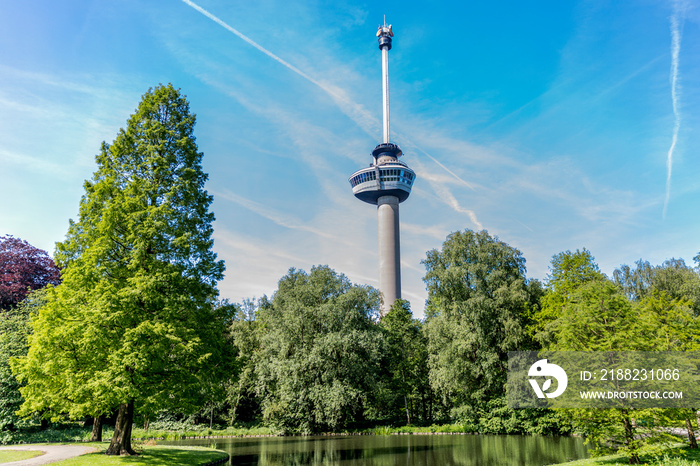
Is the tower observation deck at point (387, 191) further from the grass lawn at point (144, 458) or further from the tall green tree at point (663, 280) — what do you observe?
the grass lawn at point (144, 458)

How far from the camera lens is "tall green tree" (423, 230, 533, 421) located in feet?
123

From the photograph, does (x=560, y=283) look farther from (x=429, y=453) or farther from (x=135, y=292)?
(x=135, y=292)

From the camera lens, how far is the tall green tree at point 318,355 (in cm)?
3975

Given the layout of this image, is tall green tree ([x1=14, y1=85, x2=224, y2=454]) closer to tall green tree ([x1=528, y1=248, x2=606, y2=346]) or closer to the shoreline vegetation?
the shoreline vegetation

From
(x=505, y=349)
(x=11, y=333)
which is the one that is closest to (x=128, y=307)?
(x=11, y=333)

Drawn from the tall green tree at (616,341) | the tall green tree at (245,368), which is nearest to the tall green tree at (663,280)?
the tall green tree at (616,341)

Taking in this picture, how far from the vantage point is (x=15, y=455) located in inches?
792

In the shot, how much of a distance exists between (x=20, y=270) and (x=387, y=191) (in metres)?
80.7

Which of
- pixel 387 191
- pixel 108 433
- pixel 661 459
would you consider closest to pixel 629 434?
pixel 661 459

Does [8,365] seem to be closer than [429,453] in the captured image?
No

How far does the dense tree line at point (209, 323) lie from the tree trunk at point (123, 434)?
0.21 ft

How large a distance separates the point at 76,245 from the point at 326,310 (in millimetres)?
23763

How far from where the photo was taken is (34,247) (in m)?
44.7

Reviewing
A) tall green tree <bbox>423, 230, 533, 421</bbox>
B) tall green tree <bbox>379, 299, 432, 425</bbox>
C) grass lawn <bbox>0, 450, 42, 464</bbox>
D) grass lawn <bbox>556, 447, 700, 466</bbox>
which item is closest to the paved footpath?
grass lawn <bbox>0, 450, 42, 464</bbox>
